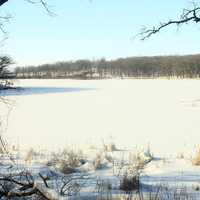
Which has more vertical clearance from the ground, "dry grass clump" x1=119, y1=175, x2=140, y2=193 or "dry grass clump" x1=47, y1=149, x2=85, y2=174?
"dry grass clump" x1=119, y1=175, x2=140, y2=193

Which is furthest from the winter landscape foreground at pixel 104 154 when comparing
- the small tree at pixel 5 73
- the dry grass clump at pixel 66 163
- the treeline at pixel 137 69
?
the treeline at pixel 137 69

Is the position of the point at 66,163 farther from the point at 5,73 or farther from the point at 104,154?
the point at 5,73

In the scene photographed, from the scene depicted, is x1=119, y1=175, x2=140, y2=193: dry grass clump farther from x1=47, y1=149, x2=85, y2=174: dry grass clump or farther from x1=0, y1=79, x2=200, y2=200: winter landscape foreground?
x1=47, y1=149, x2=85, y2=174: dry grass clump

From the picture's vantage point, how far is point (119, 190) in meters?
5.75

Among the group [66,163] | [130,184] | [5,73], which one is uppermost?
[5,73]

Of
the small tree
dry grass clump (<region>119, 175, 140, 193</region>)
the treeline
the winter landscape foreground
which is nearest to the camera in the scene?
the winter landscape foreground

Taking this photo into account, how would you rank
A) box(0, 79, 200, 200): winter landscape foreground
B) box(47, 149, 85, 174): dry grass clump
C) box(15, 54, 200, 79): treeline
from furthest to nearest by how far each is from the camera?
box(15, 54, 200, 79): treeline
box(47, 149, 85, 174): dry grass clump
box(0, 79, 200, 200): winter landscape foreground

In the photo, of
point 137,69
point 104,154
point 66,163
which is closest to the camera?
point 66,163

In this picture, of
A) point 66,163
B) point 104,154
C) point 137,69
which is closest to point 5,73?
point 66,163

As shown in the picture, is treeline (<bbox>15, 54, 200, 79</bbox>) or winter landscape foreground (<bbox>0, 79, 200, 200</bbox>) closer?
winter landscape foreground (<bbox>0, 79, 200, 200</bbox>)

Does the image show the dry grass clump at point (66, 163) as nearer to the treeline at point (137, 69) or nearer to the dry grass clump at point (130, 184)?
the dry grass clump at point (130, 184)

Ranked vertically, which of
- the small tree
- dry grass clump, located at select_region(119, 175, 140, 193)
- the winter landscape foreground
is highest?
the small tree

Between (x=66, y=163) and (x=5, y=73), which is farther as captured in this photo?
(x=66, y=163)

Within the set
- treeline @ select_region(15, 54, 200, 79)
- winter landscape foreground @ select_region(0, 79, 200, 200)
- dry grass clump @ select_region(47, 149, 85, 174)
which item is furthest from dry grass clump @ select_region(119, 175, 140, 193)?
treeline @ select_region(15, 54, 200, 79)
